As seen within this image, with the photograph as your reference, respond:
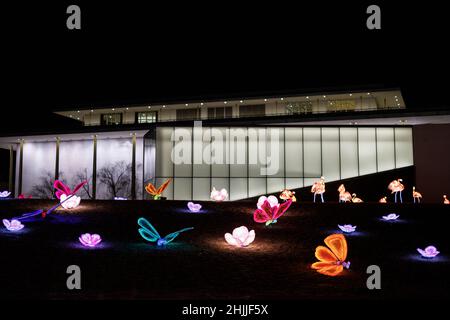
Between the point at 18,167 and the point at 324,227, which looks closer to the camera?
the point at 324,227

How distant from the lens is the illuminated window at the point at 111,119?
50.6 m

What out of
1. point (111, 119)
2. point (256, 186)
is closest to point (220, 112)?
point (111, 119)

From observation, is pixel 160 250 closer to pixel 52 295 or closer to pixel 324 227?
pixel 52 295

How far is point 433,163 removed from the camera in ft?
121

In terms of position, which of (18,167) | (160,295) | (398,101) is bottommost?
(160,295)

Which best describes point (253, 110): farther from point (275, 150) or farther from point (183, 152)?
point (183, 152)

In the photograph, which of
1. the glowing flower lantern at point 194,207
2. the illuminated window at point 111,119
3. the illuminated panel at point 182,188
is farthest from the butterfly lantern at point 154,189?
the illuminated window at point 111,119

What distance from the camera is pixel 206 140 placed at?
127 ft

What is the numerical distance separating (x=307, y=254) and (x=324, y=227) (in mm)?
3165

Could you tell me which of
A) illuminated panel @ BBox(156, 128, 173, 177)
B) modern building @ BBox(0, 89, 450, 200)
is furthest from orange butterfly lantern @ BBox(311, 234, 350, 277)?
illuminated panel @ BBox(156, 128, 173, 177)

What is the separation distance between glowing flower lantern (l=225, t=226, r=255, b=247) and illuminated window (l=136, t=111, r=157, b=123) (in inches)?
1324

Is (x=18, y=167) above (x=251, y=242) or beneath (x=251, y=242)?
above

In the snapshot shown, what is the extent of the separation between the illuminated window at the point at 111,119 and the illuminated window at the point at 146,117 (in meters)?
1.95
